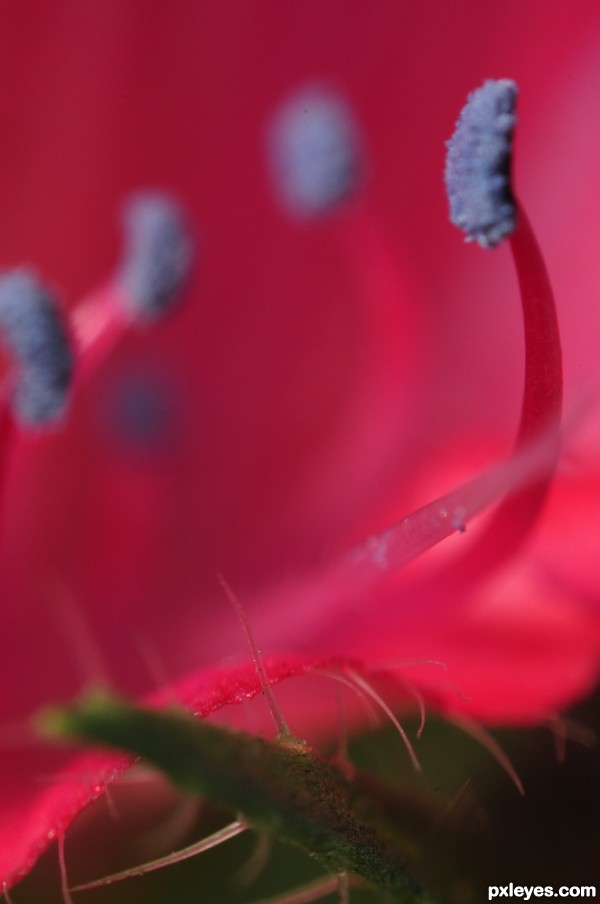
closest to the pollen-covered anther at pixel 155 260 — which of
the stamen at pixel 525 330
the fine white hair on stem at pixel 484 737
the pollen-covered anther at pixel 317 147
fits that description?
the pollen-covered anther at pixel 317 147

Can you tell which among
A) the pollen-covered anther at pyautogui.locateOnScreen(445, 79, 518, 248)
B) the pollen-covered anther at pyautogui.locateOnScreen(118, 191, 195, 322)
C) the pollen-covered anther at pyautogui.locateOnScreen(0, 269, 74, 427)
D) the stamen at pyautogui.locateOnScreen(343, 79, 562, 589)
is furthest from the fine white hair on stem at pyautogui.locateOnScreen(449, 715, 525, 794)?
the pollen-covered anther at pyautogui.locateOnScreen(118, 191, 195, 322)

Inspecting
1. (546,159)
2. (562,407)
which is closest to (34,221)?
(546,159)

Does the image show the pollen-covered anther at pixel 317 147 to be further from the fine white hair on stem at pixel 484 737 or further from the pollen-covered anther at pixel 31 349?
the fine white hair on stem at pixel 484 737

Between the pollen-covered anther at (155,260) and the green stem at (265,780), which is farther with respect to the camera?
the pollen-covered anther at (155,260)

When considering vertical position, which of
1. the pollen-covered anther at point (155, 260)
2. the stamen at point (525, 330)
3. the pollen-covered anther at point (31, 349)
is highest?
the pollen-covered anther at point (155, 260)

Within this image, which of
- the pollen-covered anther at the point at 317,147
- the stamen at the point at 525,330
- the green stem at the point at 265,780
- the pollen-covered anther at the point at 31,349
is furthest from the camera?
the pollen-covered anther at the point at 317,147

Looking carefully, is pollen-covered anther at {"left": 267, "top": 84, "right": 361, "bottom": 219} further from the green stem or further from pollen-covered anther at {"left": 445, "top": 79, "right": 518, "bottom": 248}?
the green stem

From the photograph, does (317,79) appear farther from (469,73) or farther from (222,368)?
(222,368)

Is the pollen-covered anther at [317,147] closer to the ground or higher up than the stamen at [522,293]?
higher up
